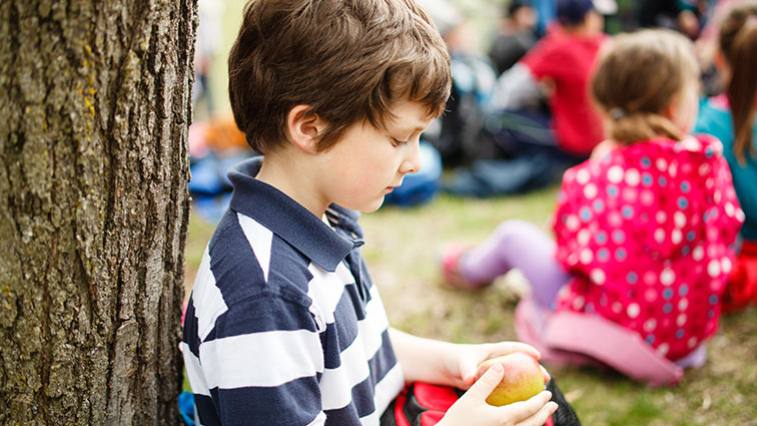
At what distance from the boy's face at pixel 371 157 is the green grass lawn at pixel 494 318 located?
1.37 m

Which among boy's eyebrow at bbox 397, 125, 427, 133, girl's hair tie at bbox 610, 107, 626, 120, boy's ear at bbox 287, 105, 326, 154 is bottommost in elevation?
girl's hair tie at bbox 610, 107, 626, 120

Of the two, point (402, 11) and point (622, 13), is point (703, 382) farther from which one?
point (622, 13)

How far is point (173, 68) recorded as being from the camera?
1.44 metres

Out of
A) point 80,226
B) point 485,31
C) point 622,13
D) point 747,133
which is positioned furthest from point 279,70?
point 485,31

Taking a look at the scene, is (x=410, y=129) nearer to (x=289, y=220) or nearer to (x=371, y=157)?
(x=371, y=157)

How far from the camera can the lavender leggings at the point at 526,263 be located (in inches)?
112

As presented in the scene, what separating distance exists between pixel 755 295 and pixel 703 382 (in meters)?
0.70

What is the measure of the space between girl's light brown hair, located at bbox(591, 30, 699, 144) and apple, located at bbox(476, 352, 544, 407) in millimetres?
1327

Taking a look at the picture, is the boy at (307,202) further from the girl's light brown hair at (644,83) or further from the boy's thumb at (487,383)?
the girl's light brown hair at (644,83)

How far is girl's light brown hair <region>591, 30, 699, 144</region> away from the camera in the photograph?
8.79ft

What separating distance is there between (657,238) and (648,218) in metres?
0.08

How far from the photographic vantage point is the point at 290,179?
1547mm

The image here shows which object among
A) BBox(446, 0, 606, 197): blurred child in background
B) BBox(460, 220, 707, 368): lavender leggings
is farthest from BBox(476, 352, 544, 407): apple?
BBox(446, 0, 606, 197): blurred child in background

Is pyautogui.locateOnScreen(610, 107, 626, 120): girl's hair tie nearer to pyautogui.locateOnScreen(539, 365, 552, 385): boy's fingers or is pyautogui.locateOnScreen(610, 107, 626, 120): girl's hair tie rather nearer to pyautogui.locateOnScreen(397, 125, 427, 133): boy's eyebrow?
pyautogui.locateOnScreen(539, 365, 552, 385): boy's fingers
